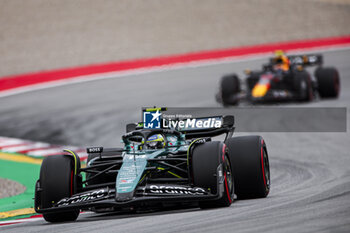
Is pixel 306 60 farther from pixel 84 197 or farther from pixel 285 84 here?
pixel 84 197

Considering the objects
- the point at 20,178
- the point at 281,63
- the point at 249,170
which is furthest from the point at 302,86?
the point at 249,170

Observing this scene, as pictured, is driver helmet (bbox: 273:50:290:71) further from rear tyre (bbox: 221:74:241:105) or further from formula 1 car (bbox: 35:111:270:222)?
formula 1 car (bbox: 35:111:270:222)

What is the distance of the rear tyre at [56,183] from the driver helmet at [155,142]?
1101 mm

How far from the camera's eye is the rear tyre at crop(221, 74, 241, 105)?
73.8 feet

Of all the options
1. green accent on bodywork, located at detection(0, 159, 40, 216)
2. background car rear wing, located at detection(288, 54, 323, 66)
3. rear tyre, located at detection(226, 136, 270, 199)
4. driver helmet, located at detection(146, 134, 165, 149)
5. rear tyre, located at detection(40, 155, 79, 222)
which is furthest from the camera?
background car rear wing, located at detection(288, 54, 323, 66)

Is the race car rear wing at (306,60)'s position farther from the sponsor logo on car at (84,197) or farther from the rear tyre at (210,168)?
the sponsor logo on car at (84,197)

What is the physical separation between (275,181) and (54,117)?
36.4 ft

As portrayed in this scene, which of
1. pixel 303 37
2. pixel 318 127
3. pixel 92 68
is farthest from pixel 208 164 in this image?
pixel 303 37

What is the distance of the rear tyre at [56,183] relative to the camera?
372 inches

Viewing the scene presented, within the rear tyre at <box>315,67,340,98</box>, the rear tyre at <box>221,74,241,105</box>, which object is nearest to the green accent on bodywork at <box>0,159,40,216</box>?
the rear tyre at <box>221,74,241,105</box>

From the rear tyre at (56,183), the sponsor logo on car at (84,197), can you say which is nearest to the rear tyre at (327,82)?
the rear tyre at (56,183)

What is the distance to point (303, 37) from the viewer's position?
39.6 metres

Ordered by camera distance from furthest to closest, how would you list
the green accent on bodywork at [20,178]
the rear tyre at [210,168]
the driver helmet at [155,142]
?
the green accent on bodywork at [20,178], the driver helmet at [155,142], the rear tyre at [210,168]

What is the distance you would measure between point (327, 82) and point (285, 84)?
1.50 metres
